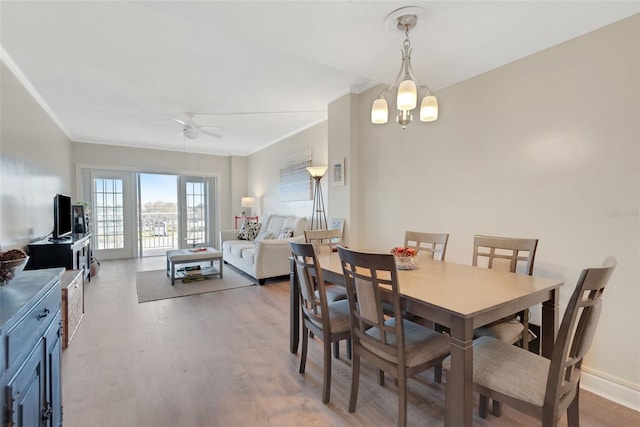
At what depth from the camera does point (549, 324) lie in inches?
68.4

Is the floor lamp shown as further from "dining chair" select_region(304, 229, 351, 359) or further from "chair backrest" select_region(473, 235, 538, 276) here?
"chair backrest" select_region(473, 235, 538, 276)

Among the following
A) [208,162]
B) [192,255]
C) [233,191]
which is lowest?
[192,255]

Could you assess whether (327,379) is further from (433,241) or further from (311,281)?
(433,241)

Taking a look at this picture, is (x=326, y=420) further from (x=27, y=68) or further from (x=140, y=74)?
(x=27, y=68)

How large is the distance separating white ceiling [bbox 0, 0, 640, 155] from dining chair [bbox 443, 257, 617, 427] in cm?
165

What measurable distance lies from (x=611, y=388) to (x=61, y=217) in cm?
564

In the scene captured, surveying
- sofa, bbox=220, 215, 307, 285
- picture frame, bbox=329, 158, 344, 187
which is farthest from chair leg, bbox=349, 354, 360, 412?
sofa, bbox=220, 215, 307, 285

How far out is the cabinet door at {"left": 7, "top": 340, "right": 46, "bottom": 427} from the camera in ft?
2.93

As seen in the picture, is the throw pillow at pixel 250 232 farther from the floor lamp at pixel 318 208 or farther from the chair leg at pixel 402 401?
the chair leg at pixel 402 401

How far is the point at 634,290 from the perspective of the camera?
1886 mm

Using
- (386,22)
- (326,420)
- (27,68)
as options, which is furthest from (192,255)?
(386,22)

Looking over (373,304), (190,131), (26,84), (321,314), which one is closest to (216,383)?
(321,314)

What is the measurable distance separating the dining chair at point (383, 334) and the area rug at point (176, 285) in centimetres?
298

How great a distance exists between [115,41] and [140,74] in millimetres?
657
